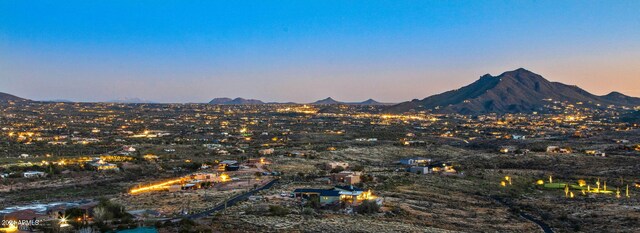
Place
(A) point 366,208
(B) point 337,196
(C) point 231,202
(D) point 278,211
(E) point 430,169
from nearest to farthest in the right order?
1. (D) point 278,211
2. (A) point 366,208
3. (C) point 231,202
4. (B) point 337,196
5. (E) point 430,169

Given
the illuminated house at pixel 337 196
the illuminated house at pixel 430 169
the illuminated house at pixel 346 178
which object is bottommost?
the illuminated house at pixel 430 169

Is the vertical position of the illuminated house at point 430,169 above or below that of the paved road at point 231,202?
below

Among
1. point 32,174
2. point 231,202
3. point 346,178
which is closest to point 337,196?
point 231,202

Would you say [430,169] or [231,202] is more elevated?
[231,202]

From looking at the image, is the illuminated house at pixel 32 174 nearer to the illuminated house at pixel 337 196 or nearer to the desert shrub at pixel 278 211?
the illuminated house at pixel 337 196

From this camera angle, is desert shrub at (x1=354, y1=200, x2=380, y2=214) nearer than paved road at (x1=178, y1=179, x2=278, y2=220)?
No

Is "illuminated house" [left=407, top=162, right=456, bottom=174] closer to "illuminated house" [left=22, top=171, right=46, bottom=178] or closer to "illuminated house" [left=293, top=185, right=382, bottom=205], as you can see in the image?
"illuminated house" [left=293, top=185, right=382, bottom=205]

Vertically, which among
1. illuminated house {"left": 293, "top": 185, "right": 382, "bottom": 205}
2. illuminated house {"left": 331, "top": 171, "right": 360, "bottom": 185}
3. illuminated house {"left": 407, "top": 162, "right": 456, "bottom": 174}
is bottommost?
illuminated house {"left": 407, "top": 162, "right": 456, "bottom": 174}

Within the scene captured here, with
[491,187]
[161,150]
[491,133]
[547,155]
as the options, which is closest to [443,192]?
[491,187]

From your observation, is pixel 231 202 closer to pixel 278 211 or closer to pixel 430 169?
pixel 278 211

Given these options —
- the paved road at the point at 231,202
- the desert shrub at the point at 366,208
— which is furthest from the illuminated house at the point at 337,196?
the paved road at the point at 231,202

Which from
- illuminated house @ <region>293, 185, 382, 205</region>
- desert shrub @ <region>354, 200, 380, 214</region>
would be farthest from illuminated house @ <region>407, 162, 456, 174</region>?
desert shrub @ <region>354, 200, 380, 214</region>

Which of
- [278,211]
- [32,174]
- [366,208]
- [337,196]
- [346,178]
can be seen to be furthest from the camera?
[32,174]

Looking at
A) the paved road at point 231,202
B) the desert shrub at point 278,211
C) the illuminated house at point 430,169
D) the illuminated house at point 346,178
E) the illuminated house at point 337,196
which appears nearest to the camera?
the paved road at point 231,202
